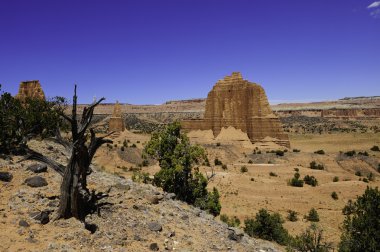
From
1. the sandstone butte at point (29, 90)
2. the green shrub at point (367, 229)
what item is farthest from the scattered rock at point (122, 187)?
the sandstone butte at point (29, 90)

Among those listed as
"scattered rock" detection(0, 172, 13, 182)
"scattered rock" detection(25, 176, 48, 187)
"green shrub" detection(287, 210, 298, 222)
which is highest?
"scattered rock" detection(0, 172, 13, 182)

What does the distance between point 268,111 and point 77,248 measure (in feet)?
159

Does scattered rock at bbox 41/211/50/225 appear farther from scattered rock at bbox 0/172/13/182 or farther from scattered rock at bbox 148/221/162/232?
Result: scattered rock at bbox 148/221/162/232

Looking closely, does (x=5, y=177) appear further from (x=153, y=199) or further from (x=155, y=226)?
(x=155, y=226)

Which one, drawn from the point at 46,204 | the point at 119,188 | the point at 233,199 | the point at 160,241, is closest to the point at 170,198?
the point at 119,188

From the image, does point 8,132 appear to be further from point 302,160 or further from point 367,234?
point 302,160

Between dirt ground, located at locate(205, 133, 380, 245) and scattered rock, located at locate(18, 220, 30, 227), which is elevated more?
scattered rock, located at locate(18, 220, 30, 227)

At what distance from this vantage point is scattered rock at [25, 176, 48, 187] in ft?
35.5

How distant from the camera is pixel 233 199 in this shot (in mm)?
27828

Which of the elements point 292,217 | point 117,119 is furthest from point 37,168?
point 117,119

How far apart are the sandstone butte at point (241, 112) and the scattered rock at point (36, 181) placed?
44919 mm

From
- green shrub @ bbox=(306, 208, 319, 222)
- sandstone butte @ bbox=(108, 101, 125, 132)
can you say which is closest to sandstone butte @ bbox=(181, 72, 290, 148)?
sandstone butte @ bbox=(108, 101, 125, 132)

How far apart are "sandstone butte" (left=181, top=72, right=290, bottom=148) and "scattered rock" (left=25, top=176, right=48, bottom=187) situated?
44.9 meters

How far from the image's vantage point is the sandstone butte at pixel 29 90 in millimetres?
44531
